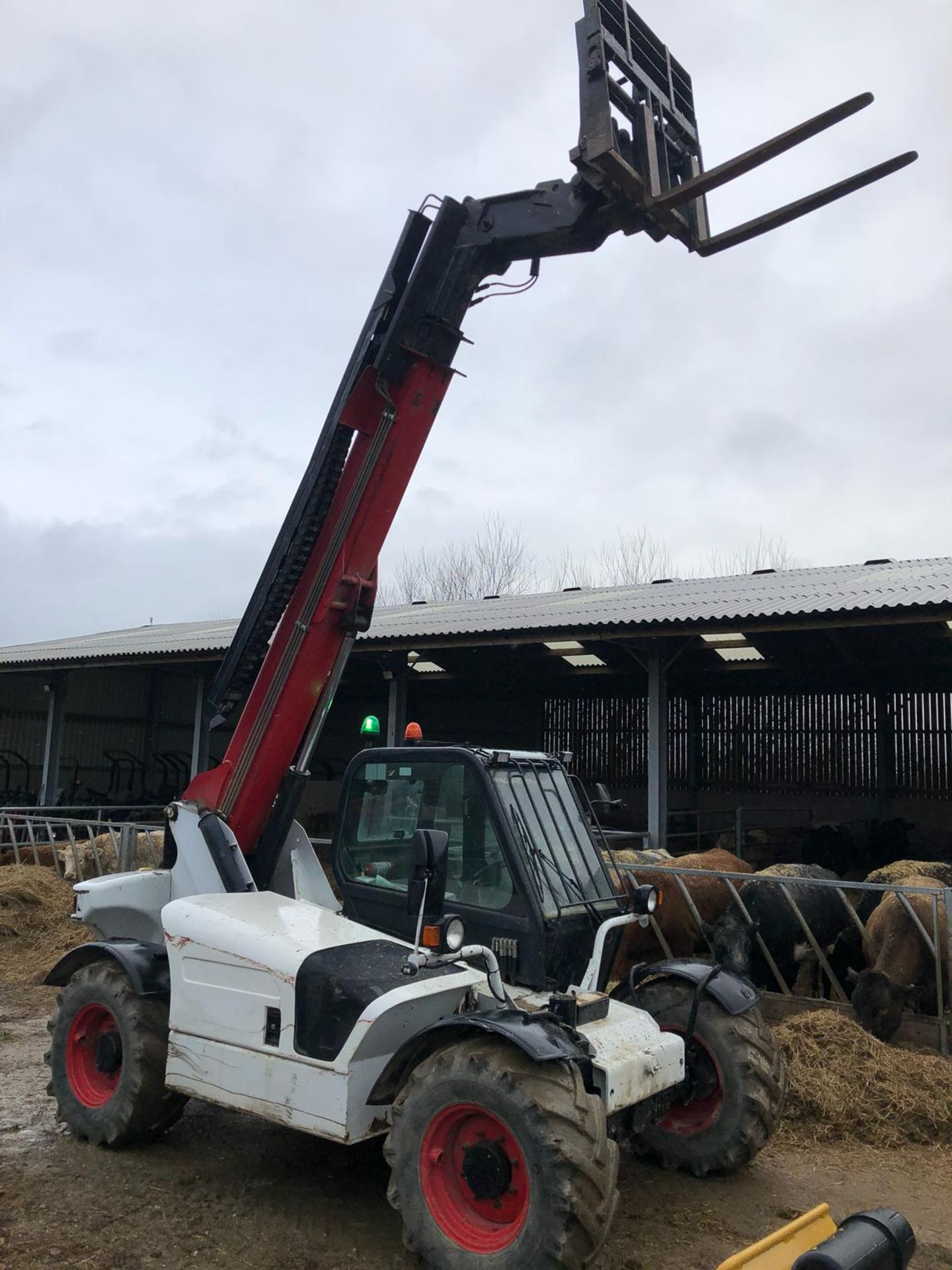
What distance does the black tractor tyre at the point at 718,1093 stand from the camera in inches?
190

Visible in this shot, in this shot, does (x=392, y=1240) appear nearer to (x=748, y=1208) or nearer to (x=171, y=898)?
(x=748, y=1208)

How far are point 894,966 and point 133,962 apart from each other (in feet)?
17.6

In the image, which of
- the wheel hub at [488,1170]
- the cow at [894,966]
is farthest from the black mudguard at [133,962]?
the cow at [894,966]

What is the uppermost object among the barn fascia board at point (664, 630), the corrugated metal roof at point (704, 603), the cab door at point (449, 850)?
the corrugated metal roof at point (704, 603)

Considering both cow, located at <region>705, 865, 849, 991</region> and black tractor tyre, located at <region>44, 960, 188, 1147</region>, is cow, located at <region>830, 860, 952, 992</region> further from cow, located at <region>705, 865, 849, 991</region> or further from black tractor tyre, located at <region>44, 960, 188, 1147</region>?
black tractor tyre, located at <region>44, 960, 188, 1147</region>

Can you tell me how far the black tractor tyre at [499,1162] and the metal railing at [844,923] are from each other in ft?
12.6

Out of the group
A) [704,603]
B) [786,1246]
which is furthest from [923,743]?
[786,1246]

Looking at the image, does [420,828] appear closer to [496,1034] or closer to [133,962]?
[496,1034]

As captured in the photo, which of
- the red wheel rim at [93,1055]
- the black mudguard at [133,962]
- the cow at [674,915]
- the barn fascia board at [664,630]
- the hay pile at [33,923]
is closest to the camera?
the black mudguard at [133,962]

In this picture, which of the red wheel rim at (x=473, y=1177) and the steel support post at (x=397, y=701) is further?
the steel support post at (x=397, y=701)

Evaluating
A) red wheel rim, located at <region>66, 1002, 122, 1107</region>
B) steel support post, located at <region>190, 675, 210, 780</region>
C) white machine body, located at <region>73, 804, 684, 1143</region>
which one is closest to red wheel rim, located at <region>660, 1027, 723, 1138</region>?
white machine body, located at <region>73, 804, 684, 1143</region>

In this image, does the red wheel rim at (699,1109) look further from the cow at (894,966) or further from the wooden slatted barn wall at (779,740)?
the wooden slatted barn wall at (779,740)

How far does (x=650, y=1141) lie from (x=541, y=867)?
150cm

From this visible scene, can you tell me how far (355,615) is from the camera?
5.44 metres
